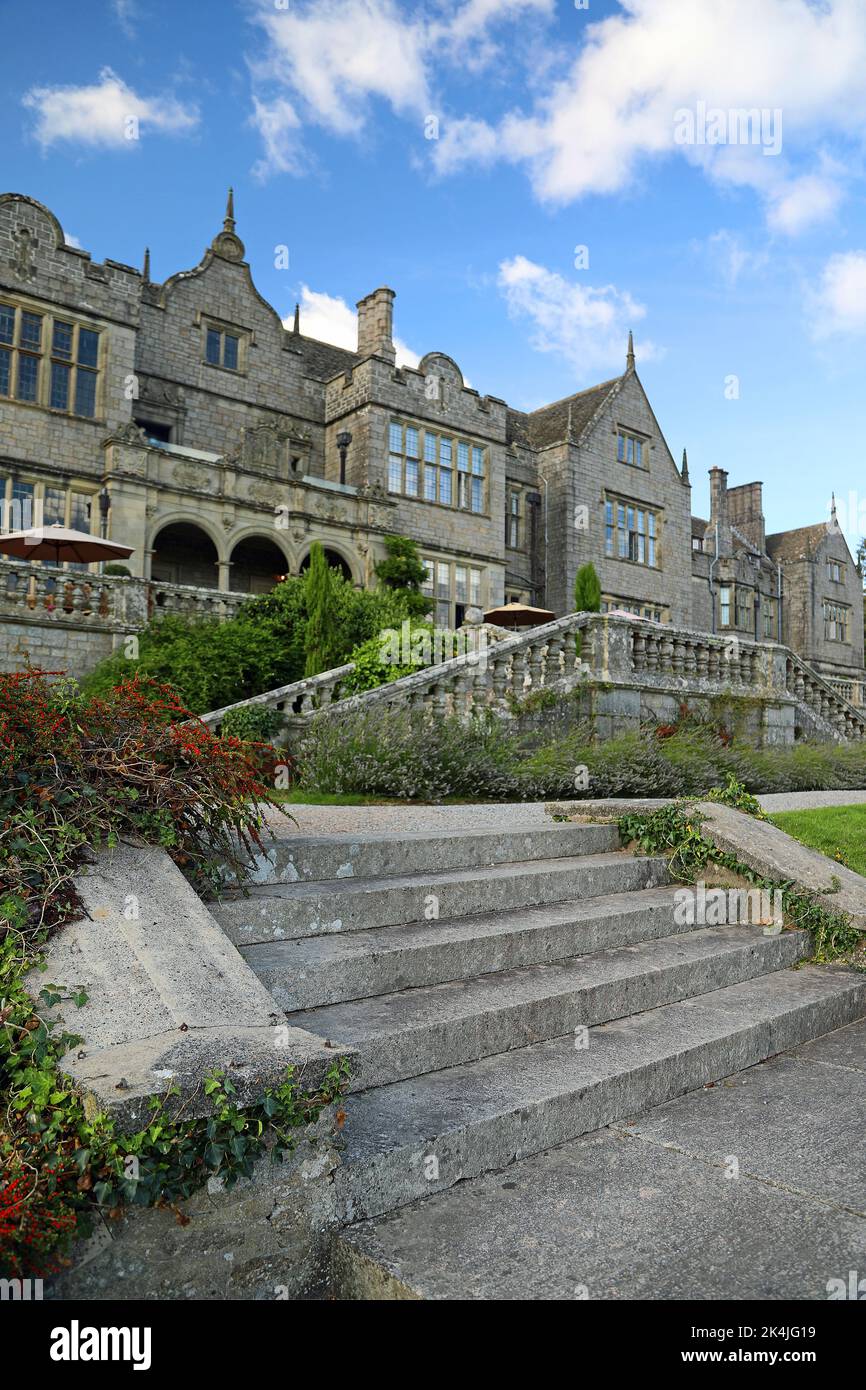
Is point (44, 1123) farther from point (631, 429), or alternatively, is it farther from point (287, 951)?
point (631, 429)

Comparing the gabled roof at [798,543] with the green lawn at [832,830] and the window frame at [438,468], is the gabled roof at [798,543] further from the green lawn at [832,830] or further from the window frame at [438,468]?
the green lawn at [832,830]

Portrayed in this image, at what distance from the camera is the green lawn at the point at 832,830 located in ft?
25.0

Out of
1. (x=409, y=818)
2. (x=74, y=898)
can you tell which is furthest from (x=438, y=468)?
(x=74, y=898)

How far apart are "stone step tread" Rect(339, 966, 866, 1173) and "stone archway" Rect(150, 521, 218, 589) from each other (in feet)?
62.9

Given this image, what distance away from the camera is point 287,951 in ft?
12.9

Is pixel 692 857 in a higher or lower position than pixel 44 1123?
higher

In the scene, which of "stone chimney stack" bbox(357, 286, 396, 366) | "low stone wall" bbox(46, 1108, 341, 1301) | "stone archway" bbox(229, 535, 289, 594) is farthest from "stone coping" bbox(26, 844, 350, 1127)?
"stone chimney stack" bbox(357, 286, 396, 366)

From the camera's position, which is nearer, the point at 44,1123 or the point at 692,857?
the point at 44,1123

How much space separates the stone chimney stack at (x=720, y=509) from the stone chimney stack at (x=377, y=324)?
72.2 feet

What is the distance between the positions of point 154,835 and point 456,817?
473cm

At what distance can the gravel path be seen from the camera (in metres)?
6.91

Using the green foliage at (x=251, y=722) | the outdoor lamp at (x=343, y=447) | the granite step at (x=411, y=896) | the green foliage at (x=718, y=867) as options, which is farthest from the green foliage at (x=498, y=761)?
the outdoor lamp at (x=343, y=447)

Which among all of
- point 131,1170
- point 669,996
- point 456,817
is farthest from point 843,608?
point 131,1170

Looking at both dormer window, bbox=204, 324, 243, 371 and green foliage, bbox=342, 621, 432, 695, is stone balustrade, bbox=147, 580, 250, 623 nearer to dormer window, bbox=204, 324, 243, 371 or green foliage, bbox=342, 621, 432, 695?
green foliage, bbox=342, 621, 432, 695
